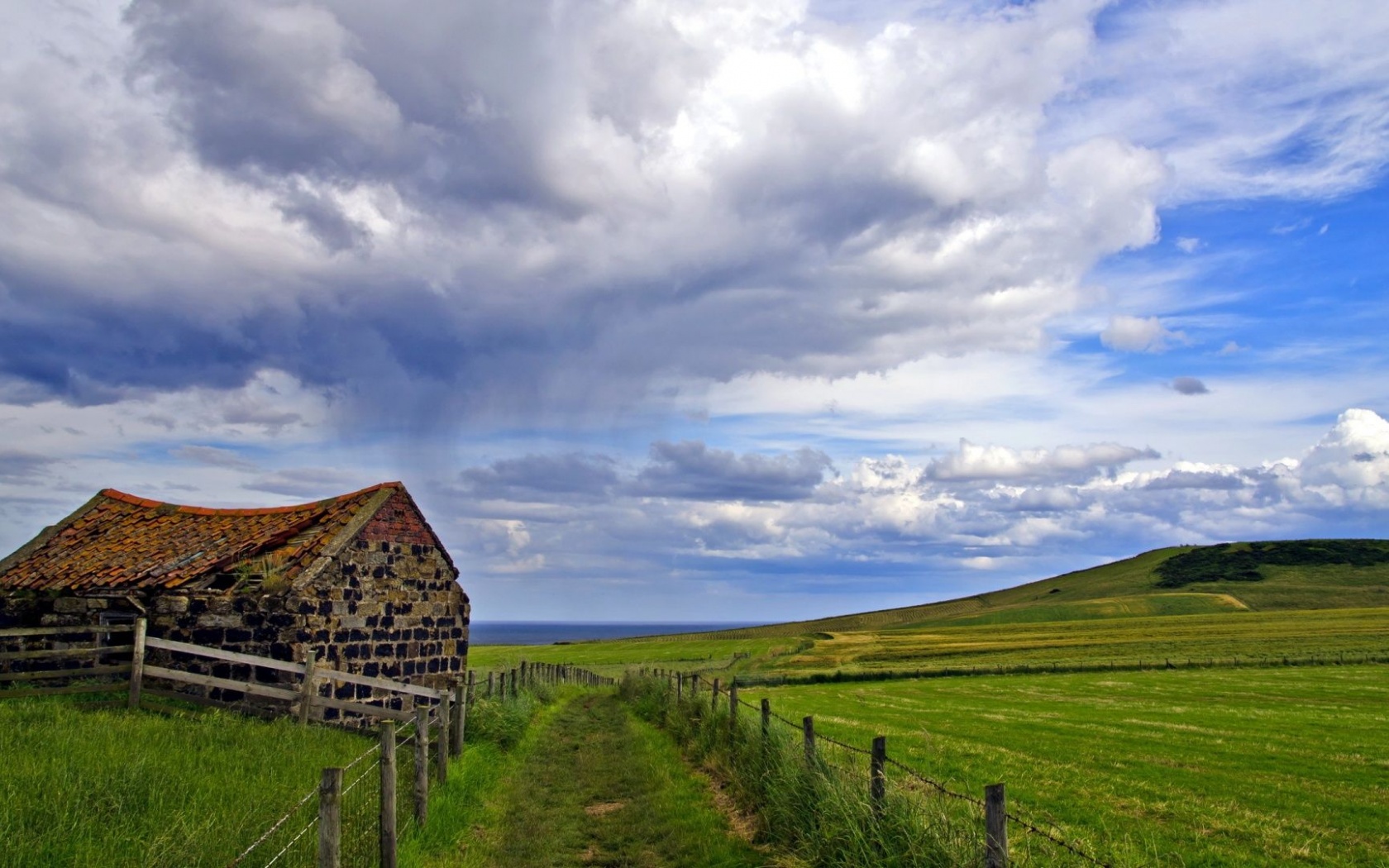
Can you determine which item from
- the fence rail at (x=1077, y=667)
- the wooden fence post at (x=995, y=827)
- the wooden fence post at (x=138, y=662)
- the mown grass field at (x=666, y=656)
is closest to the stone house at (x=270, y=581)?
the wooden fence post at (x=138, y=662)

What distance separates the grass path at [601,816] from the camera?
11.2 metres

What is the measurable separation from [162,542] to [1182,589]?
13827 cm

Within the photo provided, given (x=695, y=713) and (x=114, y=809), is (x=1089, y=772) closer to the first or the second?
(x=695, y=713)

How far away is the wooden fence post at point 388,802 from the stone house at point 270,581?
11111 mm

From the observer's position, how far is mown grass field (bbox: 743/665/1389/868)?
45.9 ft

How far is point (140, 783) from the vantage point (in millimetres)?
9805

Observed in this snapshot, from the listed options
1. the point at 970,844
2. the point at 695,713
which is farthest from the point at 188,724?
the point at 970,844

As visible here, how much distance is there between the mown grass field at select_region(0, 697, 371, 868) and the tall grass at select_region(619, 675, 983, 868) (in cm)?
590

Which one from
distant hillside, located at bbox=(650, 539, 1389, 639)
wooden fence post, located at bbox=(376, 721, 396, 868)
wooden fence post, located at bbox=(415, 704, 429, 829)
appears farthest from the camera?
distant hillside, located at bbox=(650, 539, 1389, 639)

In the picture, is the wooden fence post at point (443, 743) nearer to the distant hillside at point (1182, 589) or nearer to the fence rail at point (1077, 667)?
the fence rail at point (1077, 667)

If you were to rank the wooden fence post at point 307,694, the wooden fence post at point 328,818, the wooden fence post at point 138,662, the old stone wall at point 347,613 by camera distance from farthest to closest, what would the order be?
the old stone wall at point 347,613, the wooden fence post at point 307,694, the wooden fence post at point 138,662, the wooden fence post at point 328,818

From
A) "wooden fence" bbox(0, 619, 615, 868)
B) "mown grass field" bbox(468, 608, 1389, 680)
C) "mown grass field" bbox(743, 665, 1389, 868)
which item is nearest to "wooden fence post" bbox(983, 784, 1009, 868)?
"mown grass field" bbox(743, 665, 1389, 868)

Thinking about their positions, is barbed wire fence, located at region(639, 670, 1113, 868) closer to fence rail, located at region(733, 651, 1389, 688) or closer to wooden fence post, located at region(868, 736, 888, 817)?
wooden fence post, located at region(868, 736, 888, 817)

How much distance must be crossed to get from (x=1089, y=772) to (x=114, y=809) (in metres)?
18.9
